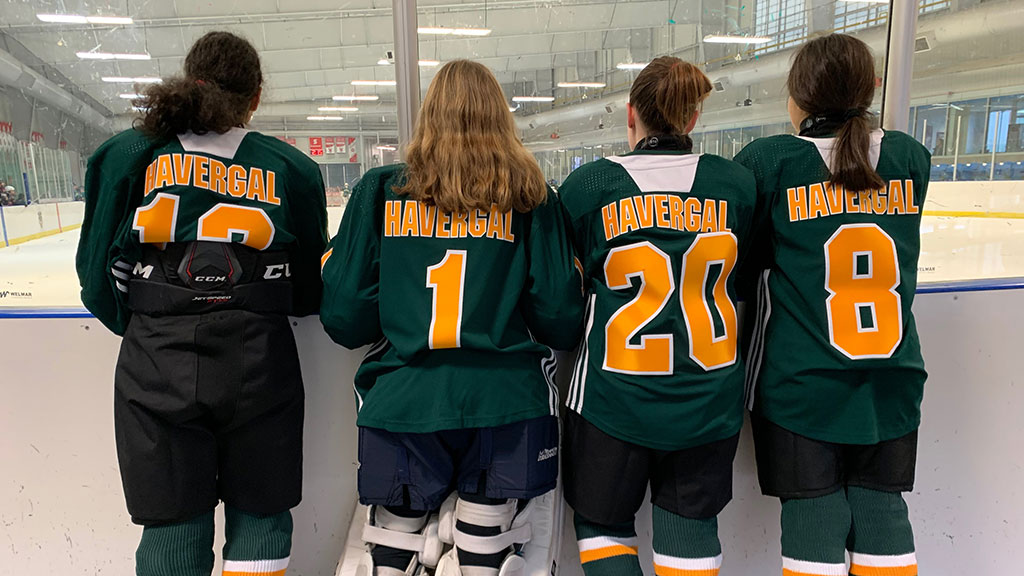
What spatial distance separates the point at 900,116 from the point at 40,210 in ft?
13.4

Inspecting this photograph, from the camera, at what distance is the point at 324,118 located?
2699mm

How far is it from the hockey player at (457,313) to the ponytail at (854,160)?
53 centimetres

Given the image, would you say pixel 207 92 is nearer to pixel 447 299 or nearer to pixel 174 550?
pixel 447 299

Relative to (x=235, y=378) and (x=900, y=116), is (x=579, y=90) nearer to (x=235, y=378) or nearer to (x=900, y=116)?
(x=900, y=116)

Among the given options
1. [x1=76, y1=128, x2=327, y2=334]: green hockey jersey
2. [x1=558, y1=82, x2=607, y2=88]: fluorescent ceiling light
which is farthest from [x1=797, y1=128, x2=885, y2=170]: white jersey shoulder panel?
[x1=558, y1=82, x2=607, y2=88]: fluorescent ceiling light

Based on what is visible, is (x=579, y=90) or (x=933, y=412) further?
(x=579, y=90)

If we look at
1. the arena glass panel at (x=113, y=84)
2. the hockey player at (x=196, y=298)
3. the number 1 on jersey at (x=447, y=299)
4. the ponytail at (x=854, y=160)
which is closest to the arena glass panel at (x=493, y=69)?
the arena glass panel at (x=113, y=84)

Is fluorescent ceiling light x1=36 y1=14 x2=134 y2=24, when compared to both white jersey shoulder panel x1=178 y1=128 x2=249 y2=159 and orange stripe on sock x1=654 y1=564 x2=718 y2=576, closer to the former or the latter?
white jersey shoulder panel x1=178 y1=128 x2=249 y2=159

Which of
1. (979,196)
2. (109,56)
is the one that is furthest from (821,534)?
(979,196)

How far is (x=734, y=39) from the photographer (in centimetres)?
459

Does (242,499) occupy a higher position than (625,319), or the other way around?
(625,319)

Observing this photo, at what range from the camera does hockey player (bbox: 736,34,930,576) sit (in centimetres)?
109

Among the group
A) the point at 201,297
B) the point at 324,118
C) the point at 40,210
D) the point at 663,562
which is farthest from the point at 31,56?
the point at 663,562

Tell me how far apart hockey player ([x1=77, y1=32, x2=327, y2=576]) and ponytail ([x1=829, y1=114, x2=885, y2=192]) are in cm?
102
